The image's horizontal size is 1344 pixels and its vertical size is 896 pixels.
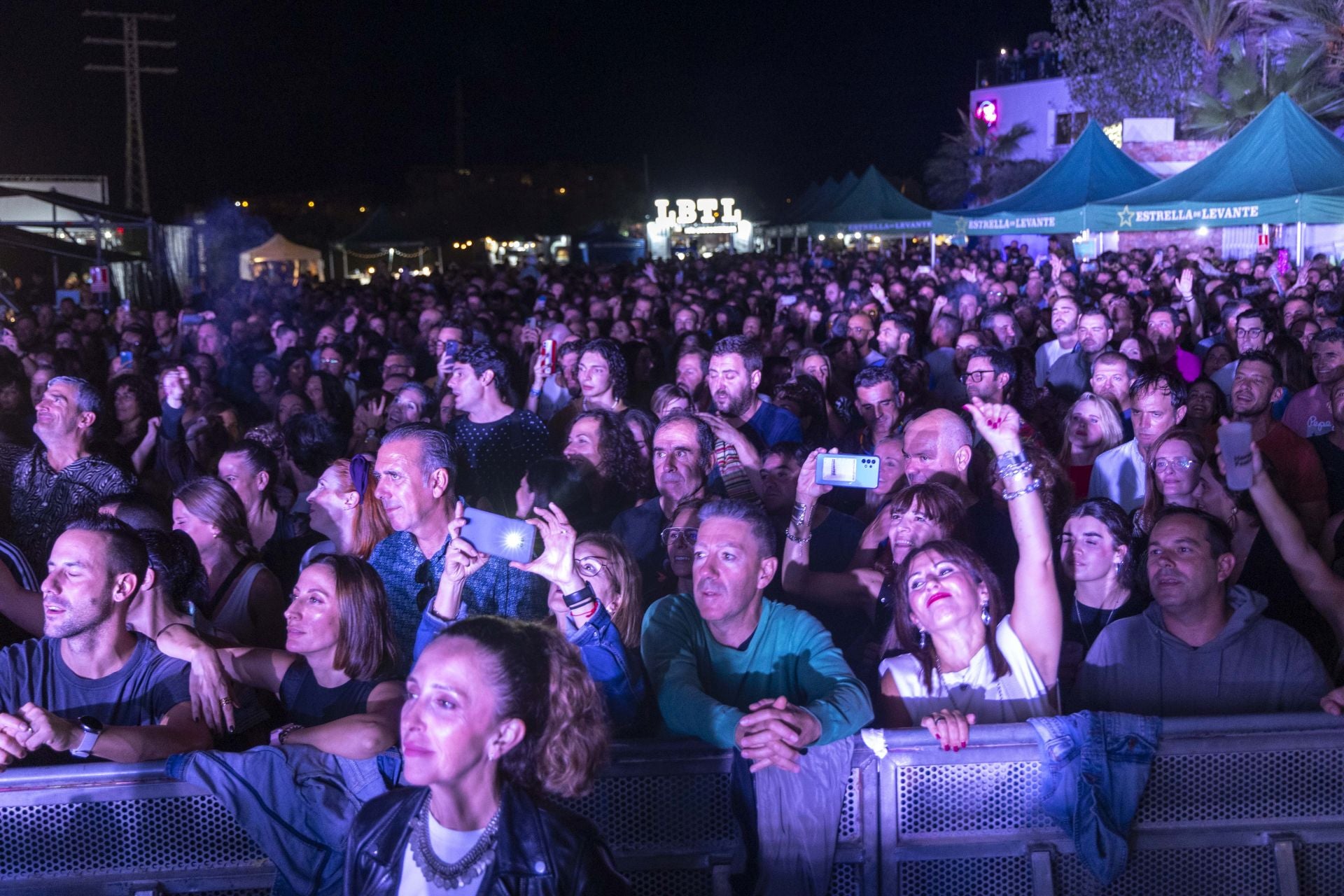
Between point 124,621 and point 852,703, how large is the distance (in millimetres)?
2101

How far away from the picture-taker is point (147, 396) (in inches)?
284

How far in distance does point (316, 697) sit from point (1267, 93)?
1308 inches

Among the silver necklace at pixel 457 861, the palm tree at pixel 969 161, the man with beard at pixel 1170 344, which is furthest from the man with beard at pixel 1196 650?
the palm tree at pixel 969 161

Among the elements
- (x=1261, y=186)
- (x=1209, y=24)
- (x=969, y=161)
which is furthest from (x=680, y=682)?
(x=969, y=161)

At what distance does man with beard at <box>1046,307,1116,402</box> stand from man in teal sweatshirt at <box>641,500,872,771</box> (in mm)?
5063

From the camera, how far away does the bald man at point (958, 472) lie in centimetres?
452

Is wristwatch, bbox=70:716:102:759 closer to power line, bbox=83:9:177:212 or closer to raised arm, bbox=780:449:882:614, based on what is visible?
raised arm, bbox=780:449:882:614

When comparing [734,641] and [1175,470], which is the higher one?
[1175,470]

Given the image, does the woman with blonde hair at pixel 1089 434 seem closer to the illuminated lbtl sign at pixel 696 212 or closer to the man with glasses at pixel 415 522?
the man with glasses at pixel 415 522

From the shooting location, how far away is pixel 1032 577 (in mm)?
3357

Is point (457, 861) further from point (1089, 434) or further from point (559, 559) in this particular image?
point (1089, 434)

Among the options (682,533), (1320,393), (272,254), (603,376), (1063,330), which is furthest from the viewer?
(272,254)

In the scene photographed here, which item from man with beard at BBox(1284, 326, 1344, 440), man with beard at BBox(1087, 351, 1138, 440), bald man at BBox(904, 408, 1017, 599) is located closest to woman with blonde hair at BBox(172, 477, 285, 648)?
bald man at BBox(904, 408, 1017, 599)

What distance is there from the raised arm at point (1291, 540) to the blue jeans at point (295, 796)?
9.73ft
